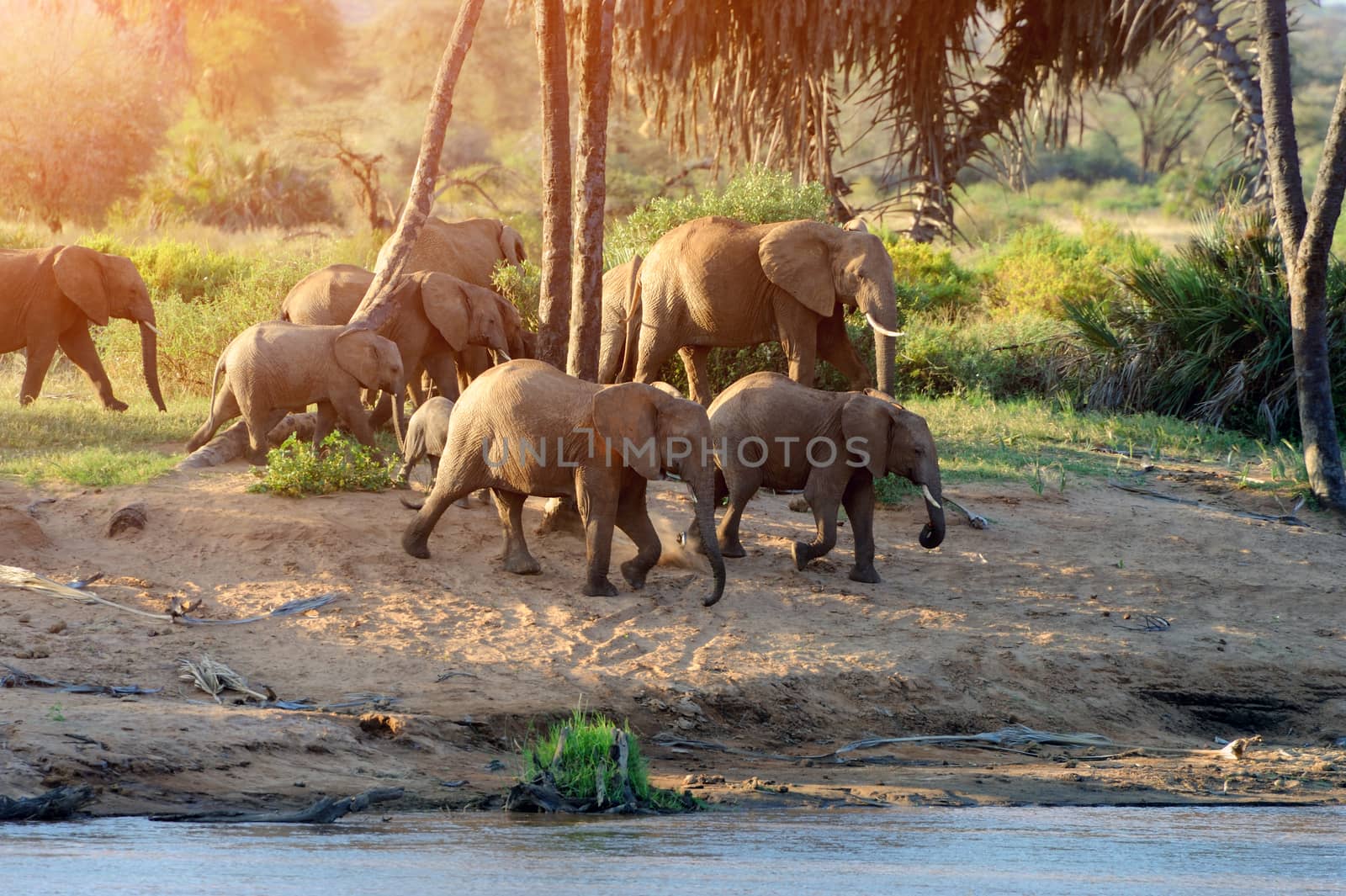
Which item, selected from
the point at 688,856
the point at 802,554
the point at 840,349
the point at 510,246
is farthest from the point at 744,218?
the point at 688,856

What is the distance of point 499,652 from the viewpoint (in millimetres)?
7504

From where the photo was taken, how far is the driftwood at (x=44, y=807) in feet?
16.8

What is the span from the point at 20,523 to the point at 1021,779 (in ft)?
17.3

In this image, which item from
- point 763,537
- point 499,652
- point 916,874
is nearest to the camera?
point 916,874

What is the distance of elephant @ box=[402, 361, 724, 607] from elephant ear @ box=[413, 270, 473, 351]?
232cm

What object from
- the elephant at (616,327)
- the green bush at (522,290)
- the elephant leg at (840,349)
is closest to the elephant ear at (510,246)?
the green bush at (522,290)

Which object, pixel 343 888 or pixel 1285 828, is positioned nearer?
pixel 343 888

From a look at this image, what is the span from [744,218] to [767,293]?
3.05m

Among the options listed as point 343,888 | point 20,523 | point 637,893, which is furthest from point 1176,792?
point 20,523

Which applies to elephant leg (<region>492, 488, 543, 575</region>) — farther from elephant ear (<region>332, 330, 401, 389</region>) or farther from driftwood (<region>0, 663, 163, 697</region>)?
driftwood (<region>0, 663, 163, 697</region>)

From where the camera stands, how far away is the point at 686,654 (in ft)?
25.0

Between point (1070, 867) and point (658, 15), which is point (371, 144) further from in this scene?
point (1070, 867)

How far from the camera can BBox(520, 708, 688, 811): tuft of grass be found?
18.5 feet

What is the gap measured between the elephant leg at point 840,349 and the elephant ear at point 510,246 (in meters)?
3.31
